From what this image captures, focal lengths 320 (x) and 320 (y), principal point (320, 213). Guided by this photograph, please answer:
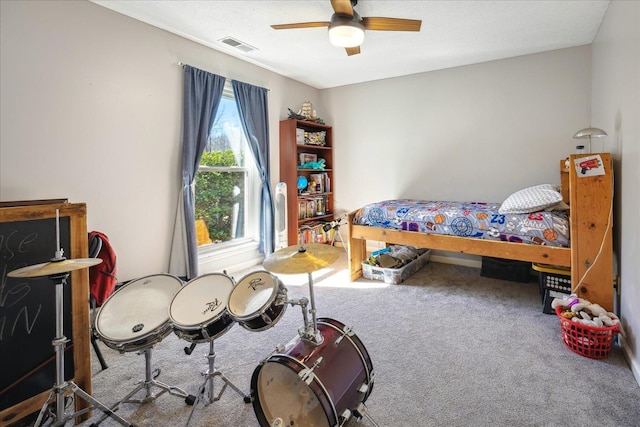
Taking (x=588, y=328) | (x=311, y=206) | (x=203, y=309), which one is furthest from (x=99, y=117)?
(x=588, y=328)

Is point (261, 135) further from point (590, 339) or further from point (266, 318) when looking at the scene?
point (590, 339)

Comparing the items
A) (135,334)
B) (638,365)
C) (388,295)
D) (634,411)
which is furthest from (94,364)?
(638,365)

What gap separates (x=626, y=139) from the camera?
6.52ft

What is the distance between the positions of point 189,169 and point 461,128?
123 inches

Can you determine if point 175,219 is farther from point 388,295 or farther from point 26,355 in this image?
point 388,295

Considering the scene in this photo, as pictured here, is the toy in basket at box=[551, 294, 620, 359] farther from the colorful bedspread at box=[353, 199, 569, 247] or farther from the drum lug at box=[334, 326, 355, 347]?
the drum lug at box=[334, 326, 355, 347]

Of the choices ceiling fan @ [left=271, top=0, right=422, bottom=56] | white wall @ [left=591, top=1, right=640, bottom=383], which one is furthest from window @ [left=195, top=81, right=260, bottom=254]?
white wall @ [left=591, top=1, right=640, bottom=383]

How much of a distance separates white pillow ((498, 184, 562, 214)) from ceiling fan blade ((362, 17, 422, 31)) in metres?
1.61

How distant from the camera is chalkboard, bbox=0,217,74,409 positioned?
141 cm

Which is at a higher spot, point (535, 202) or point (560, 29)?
point (560, 29)

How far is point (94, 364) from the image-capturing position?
1.97 metres

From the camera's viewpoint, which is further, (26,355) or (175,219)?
(175,219)

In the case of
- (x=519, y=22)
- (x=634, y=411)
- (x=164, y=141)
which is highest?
(x=519, y=22)

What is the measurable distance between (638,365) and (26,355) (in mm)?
3054
